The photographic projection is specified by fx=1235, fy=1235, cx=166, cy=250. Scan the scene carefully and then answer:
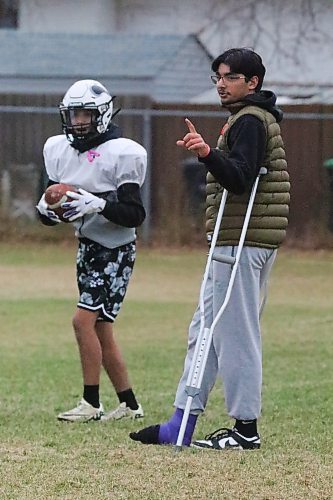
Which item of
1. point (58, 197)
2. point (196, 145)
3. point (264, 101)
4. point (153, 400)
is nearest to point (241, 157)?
point (196, 145)

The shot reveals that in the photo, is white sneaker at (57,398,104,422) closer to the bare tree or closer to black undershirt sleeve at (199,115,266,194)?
black undershirt sleeve at (199,115,266,194)

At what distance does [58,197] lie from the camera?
700cm

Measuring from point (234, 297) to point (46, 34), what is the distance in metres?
22.9

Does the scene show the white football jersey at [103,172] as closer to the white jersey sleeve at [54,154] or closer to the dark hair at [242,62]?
the white jersey sleeve at [54,154]

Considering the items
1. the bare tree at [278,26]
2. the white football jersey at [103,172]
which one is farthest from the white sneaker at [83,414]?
the bare tree at [278,26]

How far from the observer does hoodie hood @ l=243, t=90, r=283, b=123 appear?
6164mm

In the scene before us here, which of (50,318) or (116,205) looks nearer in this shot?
(116,205)

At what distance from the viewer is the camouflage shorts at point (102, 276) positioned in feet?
23.8

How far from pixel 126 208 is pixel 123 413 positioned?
4.19ft

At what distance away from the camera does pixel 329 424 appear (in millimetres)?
7012

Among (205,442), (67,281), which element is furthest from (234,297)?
(67,281)

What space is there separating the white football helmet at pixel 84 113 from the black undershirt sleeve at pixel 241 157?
1282 mm

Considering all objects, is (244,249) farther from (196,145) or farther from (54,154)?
(54,154)

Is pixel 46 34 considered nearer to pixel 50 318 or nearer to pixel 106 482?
pixel 50 318
